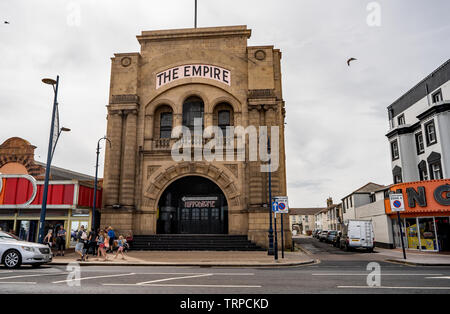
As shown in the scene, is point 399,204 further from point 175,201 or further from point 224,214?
point 175,201

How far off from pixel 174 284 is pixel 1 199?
22.1 metres

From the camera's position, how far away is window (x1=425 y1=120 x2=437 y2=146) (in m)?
28.4

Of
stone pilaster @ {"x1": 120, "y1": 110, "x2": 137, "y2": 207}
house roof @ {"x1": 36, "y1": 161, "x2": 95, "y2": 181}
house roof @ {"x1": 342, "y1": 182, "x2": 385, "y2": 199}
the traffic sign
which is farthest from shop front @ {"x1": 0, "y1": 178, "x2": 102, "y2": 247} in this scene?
house roof @ {"x1": 342, "y1": 182, "x2": 385, "y2": 199}

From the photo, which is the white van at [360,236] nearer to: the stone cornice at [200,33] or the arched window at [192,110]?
the arched window at [192,110]

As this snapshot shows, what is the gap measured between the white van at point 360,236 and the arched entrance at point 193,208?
10.5 m

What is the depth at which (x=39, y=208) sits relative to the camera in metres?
24.4

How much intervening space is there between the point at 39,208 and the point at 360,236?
1008 inches

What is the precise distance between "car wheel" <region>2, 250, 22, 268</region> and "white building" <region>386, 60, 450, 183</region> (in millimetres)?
29875

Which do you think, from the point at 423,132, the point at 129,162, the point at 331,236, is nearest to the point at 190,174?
the point at 129,162

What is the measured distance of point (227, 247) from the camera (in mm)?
23266

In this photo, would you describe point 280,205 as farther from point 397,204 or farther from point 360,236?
point 360,236

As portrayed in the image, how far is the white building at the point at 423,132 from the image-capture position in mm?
26984

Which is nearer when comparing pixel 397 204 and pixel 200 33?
pixel 397 204
